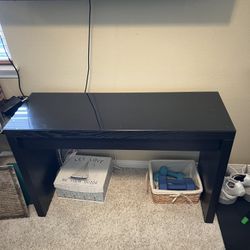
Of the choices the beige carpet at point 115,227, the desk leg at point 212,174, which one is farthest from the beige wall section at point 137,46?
the beige carpet at point 115,227

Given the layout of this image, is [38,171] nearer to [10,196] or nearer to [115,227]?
[10,196]

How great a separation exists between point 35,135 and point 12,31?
0.63 meters

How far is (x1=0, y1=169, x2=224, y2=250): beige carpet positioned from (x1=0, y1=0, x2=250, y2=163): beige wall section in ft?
2.30

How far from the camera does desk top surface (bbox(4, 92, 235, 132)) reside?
3.70ft

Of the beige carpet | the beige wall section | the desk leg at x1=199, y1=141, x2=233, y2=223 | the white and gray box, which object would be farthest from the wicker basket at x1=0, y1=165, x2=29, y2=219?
the desk leg at x1=199, y1=141, x2=233, y2=223

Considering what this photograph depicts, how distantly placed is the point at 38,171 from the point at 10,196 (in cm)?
21

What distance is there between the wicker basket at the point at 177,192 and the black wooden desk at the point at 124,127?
0.08 meters

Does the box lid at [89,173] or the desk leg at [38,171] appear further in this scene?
the box lid at [89,173]

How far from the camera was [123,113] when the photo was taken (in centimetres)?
124

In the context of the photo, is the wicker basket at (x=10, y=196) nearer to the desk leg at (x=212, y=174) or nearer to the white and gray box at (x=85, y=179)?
the white and gray box at (x=85, y=179)

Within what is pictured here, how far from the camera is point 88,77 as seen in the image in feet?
4.80

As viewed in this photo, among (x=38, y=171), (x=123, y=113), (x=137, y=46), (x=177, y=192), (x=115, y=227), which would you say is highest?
(x=137, y=46)

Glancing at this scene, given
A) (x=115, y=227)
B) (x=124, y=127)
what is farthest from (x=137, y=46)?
(x=115, y=227)

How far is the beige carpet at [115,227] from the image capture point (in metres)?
1.33
